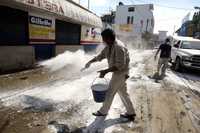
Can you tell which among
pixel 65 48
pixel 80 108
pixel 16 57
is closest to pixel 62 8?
pixel 65 48

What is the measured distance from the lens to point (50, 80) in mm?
8328

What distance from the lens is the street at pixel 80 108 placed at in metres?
4.20

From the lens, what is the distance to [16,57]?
9914 mm

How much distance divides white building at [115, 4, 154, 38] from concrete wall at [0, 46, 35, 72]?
4564 cm

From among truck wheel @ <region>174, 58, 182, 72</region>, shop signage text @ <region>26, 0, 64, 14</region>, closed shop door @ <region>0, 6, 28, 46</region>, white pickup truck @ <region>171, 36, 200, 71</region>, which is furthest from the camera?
truck wheel @ <region>174, 58, 182, 72</region>

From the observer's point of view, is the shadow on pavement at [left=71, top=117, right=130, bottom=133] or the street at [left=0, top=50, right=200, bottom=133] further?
the street at [left=0, top=50, right=200, bottom=133]

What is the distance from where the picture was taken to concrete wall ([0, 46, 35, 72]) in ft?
30.0

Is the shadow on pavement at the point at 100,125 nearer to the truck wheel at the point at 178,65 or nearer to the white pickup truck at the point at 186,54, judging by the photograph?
the white pickup truck at the point at 186,54

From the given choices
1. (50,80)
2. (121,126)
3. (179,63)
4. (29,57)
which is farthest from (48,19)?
(121,126)

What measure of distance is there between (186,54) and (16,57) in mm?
9455

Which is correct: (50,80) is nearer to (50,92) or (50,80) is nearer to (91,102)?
(50,92)

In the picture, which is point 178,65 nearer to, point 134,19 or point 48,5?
point 48,5

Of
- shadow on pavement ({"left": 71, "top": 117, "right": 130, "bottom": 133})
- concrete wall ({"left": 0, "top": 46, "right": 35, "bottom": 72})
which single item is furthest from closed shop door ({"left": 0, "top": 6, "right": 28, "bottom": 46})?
shadow on pavement ({"left": 71, "top": 117, "right": 130, "bottom": 133})

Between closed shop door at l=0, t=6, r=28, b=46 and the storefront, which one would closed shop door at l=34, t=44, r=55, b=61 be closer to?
the storefront
